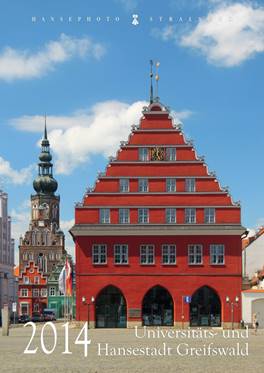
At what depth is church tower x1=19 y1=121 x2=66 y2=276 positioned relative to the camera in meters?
167

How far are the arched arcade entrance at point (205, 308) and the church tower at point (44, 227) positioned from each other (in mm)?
96107

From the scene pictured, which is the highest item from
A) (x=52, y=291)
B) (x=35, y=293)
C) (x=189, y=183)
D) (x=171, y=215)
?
(x=189, y=183)

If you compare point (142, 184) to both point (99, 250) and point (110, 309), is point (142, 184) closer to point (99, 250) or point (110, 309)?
point (99, 250)

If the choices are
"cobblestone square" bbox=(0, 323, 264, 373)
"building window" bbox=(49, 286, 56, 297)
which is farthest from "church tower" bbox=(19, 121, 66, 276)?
"cobblestone square" bbox=(0, 323, 264, 373)

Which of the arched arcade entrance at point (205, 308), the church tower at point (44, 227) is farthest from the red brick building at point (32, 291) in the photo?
the arched arcade entrance at point (205, 308)

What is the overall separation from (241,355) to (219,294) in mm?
34697

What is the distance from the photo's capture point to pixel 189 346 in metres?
37.0

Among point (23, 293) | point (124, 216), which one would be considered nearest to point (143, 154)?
point (124, 216)

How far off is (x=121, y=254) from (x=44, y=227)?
106872mm

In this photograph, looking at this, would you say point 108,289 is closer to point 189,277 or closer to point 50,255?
point 189,277

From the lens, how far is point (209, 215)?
66.4 m

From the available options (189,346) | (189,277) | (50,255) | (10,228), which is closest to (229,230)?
(189,277)

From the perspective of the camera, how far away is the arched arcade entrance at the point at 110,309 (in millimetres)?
65750

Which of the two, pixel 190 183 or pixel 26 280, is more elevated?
pixel 190 183
